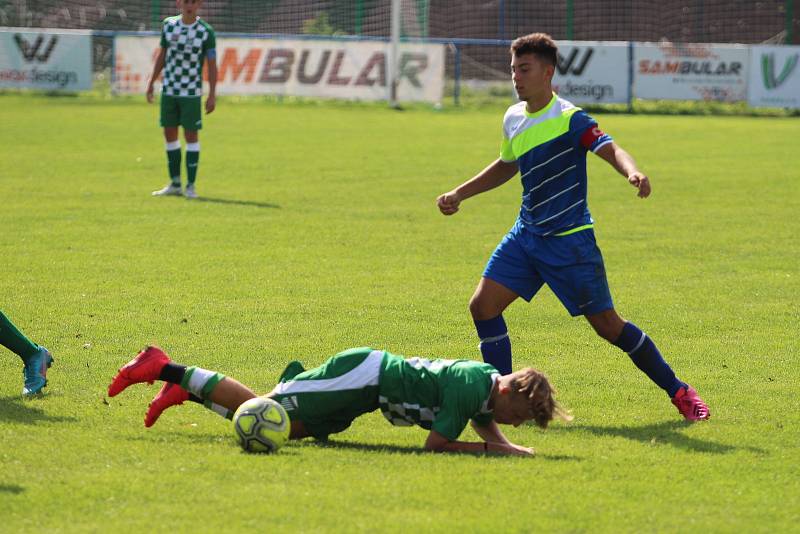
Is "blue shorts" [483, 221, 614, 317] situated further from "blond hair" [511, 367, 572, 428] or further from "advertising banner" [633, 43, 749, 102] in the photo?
"advertising banner" [633, 43, 749, 102]

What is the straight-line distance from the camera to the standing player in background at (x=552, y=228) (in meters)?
5.97

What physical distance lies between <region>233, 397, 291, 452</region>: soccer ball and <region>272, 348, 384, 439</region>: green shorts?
121 mm

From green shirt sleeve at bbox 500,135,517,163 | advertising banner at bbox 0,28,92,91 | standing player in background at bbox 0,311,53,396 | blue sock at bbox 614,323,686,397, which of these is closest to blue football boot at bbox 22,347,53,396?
standing player in background at bbox 0,311,53,396

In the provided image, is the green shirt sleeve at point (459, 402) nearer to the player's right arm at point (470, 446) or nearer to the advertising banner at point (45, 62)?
the player's right arm at point (470, 446)

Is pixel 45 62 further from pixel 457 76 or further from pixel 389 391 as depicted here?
pixel 389 391

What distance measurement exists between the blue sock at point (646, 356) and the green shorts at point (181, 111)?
8672 millimetres

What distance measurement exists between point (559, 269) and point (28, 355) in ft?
9.01

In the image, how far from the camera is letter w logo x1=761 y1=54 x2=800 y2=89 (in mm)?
27531

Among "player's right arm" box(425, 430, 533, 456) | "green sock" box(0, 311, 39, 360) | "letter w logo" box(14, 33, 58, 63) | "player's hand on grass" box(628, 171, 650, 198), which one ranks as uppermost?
"player's hand on grass" box(628, 171, 650, 198)

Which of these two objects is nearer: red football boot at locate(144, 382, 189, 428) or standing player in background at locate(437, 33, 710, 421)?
red football boot at locate(144, 382, 189, 428)

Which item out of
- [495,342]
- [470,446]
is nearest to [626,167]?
[495,342]

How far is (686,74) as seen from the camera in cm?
2805

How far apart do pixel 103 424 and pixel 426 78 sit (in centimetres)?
2354

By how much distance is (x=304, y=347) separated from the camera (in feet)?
24.3
